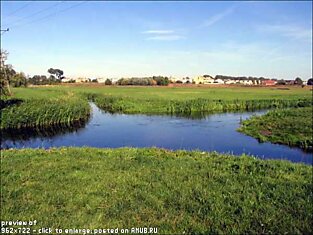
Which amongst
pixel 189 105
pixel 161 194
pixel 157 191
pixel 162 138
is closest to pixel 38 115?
pixel 162 138

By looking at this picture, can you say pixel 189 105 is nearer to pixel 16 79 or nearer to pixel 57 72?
pixel 16 79

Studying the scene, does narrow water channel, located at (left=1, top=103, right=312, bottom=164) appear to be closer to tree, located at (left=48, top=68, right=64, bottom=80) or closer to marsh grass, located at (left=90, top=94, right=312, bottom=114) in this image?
marsh grass, located at (left=90, top=94, right=312, bottom=114)

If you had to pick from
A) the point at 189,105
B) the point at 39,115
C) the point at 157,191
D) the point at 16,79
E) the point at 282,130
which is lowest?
the point at 282,130

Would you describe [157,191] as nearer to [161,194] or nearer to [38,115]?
[161,194]

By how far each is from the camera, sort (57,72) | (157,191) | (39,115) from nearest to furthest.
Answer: (157,191), (39,115), (57,72)

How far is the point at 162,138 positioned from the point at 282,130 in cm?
1012

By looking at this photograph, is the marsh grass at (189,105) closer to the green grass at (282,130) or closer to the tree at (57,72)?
the green grass at (282,130)

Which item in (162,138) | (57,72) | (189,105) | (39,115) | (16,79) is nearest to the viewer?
(162,138)

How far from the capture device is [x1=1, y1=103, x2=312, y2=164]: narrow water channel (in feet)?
69.7

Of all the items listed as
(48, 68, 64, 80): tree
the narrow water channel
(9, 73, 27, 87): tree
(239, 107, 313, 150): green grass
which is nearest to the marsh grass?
the narrow water channel

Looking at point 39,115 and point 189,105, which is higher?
point 39,115

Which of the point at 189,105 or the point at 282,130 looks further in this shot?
the point at 189,105

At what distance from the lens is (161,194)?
27.4 ft

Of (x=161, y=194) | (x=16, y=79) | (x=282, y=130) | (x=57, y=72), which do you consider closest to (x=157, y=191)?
(x=161, y=194)
